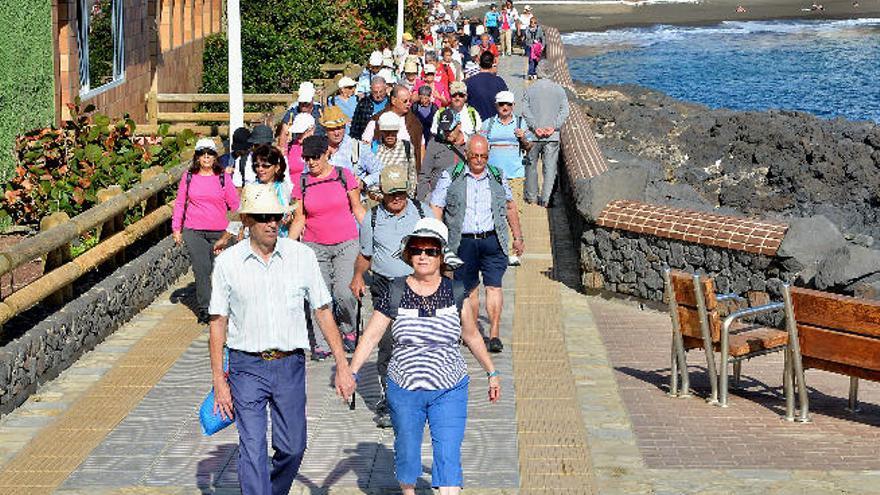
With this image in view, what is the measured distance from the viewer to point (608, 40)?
8006 cm

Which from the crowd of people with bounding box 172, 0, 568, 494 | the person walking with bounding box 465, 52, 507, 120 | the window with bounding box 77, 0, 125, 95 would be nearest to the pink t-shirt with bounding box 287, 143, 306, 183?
the crowd of people with bounding box 172, 0, 568, 494

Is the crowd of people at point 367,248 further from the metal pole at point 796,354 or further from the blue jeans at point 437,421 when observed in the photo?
the metal pole at point 796,354

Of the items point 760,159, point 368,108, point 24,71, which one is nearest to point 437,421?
point 368,108

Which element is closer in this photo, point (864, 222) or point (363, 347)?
point (363, 347)

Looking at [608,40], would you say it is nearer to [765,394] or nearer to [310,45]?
[310,45]

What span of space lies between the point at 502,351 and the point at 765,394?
218 centimetres

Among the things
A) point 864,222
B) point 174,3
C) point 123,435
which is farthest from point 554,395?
point 174,3

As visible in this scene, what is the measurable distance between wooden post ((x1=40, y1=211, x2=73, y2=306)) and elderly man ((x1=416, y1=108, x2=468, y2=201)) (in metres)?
3.59

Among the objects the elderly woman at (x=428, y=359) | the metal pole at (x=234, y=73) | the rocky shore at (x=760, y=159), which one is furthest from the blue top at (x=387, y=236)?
the rocky shore at (x=760, y=159)

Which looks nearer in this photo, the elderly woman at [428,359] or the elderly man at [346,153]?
the elderly woman at [428,359]

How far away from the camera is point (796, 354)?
463 inches

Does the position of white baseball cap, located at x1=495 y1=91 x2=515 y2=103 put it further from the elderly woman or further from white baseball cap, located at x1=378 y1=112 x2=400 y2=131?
the elderly woman

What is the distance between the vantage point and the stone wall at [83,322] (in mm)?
11925

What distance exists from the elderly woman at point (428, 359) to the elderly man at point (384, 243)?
8.46ft
